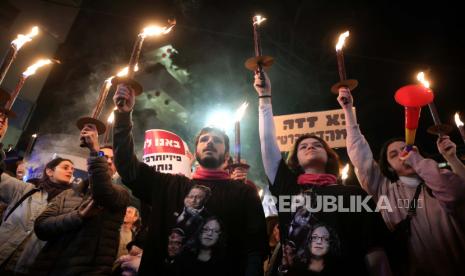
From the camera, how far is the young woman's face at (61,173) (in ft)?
14.9

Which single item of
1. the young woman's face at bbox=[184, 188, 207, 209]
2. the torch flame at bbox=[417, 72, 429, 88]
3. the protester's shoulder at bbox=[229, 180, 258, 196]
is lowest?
the young woman's face at bbox=[184, 188, 207, 209]

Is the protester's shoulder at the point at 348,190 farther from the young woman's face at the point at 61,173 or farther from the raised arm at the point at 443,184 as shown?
the young woman's face at the point at 61,173

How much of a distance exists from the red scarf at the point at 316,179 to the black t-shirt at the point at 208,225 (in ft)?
1.66

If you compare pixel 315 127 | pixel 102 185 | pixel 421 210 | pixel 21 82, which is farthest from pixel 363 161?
pixel 21 82

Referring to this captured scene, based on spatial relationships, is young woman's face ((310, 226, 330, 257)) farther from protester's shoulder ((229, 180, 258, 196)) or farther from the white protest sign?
the white protest sign

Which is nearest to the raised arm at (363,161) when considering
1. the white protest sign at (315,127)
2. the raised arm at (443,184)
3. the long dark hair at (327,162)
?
the long dark hair at (327,162)

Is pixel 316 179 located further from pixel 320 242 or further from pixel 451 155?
pixel 451 155

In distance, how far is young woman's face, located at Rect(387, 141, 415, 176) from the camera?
3.57 m

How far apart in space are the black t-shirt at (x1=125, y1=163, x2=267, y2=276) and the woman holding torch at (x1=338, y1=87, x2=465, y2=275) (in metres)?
1.50

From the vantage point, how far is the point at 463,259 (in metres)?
2.96

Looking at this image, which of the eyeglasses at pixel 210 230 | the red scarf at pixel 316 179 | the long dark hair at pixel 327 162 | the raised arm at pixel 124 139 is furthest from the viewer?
the long dark hair at pixel 327 162

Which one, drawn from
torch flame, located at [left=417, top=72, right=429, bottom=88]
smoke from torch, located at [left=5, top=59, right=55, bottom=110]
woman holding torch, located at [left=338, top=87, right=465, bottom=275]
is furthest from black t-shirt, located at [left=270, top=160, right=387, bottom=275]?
smoke from torch, located at [left=5, top=59, right=55, bottom=110]

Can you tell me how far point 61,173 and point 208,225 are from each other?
2954mm

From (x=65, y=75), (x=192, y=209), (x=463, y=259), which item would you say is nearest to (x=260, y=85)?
(x=192, y=209)
